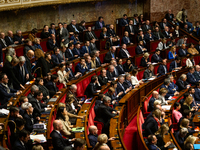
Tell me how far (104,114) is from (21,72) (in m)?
1.51

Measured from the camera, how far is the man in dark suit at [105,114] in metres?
4.26

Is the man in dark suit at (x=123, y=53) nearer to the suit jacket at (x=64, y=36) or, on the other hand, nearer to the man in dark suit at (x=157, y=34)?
the suit jacket at (x=64, y=36)

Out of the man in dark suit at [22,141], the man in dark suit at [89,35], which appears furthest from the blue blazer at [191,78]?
the man in dark suit at [22,141]

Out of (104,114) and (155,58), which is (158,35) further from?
(104,114)

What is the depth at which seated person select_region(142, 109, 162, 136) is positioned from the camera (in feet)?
13.4

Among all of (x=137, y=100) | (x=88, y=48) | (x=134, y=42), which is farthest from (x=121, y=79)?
(x=134, y=42)

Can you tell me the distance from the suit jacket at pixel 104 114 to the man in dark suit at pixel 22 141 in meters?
1.29

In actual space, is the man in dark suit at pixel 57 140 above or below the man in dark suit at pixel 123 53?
below

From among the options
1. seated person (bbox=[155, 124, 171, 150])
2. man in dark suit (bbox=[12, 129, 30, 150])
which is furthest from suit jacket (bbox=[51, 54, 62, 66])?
man in dark suit (bbox=[12, 129, 30, 150])

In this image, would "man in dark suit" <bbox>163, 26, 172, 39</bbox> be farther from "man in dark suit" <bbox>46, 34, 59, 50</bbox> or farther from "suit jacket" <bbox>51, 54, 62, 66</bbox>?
"suit jacket" <bbox>51, 54, 62, 66</bbox>

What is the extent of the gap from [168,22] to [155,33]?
54.9 inches

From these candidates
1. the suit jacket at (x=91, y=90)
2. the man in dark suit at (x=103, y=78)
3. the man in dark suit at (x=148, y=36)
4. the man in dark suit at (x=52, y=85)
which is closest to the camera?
the man in dark suit at (x=52, y=85)

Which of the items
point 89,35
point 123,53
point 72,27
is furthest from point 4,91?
point 72,27

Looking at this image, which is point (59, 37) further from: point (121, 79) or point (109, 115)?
point (109, 115)
